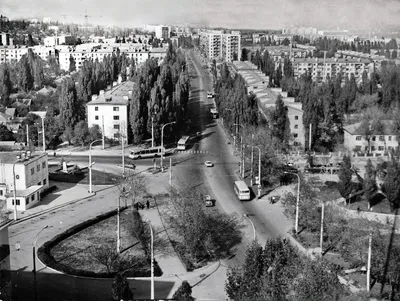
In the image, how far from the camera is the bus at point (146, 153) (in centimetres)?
1241

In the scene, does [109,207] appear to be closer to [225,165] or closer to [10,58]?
[225,165]

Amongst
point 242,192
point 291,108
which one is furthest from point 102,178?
point 291,108

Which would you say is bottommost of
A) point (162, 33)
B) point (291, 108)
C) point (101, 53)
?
point (291, 108)

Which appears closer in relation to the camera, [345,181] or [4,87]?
[345,181]

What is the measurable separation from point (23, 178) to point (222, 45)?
1120 inches

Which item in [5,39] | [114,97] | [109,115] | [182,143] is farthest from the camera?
[5,39]

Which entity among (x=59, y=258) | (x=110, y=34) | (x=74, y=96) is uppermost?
(x=110, y=34)

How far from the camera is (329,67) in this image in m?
26.7

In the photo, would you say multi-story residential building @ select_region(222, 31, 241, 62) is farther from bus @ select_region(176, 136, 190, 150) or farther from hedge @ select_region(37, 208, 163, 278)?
hedge @ select_region(37, 208, 163, 278)

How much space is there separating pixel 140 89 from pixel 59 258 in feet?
23.6

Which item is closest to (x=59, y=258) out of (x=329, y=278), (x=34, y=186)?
(x=34, y=186)

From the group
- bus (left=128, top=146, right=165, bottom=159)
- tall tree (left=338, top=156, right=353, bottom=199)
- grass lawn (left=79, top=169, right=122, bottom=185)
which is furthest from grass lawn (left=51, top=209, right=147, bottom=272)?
bus (left=128, top=146, right=165, bottom=159)

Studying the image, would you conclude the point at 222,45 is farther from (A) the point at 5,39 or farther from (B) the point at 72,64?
(A) the point at 5,39

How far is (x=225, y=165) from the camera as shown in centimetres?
1194
